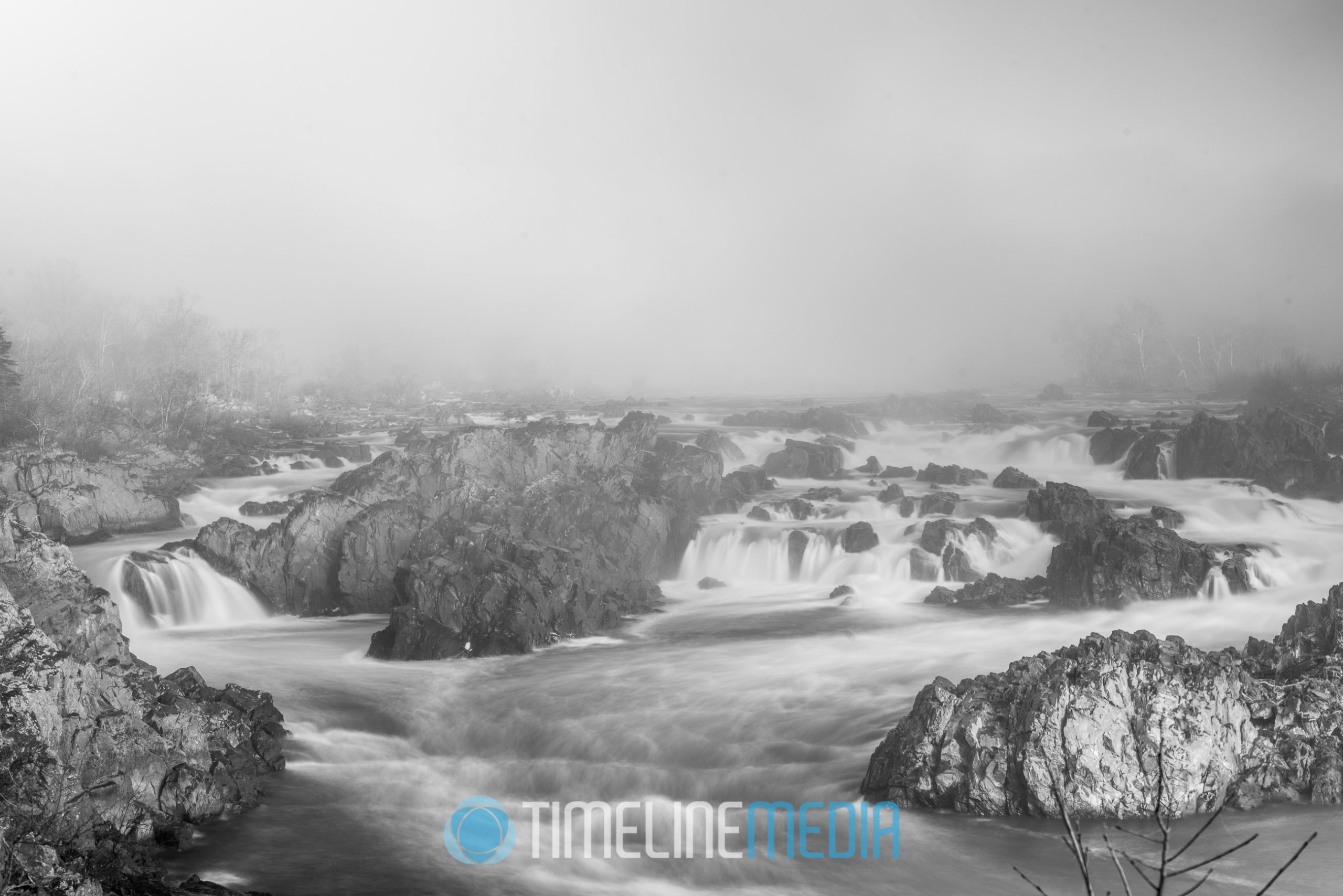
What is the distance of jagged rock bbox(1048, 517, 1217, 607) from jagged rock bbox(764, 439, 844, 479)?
57.5 feet

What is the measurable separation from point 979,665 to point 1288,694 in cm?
623

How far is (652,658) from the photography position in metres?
21.1

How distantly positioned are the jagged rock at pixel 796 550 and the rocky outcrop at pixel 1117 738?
15012 mm

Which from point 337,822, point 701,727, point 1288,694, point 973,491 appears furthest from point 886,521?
point 337,822

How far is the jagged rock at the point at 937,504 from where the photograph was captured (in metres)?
31.8

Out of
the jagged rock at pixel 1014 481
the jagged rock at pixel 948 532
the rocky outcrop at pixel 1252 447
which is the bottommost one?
the jagged rock at pixel 948 532

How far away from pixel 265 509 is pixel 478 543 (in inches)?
463

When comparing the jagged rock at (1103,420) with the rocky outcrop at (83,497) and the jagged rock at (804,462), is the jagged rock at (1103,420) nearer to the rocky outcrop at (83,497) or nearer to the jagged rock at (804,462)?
the jagged rock at (804,462)

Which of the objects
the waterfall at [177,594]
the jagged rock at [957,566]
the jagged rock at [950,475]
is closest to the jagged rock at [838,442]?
the jagged rock at [950,475]

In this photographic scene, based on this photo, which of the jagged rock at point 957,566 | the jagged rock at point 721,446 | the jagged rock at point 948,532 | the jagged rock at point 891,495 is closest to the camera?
the jagged rock at point 957,566

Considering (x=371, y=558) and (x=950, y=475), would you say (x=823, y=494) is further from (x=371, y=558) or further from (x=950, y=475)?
(x=371, y=558)

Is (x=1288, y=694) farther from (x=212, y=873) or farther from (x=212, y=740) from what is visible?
(x=212, y=740)

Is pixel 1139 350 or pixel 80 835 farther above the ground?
pixel 1139 350

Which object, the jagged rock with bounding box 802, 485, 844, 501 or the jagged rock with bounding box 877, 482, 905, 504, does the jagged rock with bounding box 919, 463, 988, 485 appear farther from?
the jagged rock with bounding box 802, 485, 844, 501
